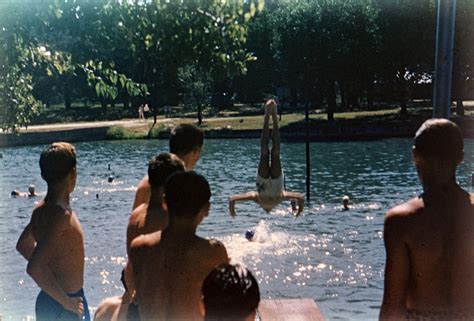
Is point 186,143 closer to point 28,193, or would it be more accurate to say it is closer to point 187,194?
point 187,194

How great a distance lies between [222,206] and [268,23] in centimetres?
4696

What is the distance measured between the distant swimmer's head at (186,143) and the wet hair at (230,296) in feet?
Answer: 8.45

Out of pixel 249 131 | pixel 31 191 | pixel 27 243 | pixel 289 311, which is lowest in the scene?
pixel 31 191

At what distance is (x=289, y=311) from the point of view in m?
7.67

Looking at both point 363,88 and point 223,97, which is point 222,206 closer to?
point 363,88

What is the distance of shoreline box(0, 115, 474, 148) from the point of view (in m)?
61.0

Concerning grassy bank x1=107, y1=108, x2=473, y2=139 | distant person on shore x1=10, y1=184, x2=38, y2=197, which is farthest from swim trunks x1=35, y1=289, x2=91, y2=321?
grassy bank x1=107, y1=108, x2=473, y2=139

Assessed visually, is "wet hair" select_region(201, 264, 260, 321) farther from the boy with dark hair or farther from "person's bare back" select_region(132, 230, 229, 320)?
the boy with dark hair

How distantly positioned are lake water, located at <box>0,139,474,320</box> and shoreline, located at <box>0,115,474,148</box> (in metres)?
5.44

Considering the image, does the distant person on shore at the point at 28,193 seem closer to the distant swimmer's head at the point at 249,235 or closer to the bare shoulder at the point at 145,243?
the distant swimmer's head at the point at 249,235

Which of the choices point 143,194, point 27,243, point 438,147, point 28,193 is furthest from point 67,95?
point 438,147

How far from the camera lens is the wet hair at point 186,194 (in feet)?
12.2

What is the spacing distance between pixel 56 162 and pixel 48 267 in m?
0.75

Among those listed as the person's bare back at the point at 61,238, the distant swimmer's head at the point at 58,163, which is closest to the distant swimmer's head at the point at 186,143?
the distant swimmer's head at the point at 58,163
